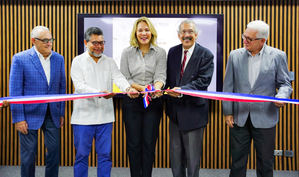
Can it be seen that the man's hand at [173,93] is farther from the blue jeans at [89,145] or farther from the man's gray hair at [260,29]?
the man's gray hair at [260,29]

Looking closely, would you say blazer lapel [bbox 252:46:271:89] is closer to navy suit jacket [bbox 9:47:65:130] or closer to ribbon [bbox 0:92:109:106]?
ribbon [bbox 0:92:109:106]

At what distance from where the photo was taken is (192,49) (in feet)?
8.75

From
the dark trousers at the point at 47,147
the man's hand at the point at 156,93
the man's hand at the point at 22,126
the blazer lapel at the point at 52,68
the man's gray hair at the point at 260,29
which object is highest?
the man's gray hair at the point at 260,29

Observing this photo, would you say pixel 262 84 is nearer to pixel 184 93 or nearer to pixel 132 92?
pixel 184 93

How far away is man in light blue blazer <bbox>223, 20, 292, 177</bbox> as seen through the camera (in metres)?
2.46

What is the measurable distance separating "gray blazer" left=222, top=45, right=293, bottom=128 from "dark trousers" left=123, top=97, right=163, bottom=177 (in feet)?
2.46

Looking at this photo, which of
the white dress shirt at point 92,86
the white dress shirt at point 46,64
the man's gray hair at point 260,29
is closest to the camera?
the man's gray hair at point 260,29

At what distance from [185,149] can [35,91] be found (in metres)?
1.62

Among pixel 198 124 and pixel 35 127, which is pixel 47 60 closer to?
pixel 35 127

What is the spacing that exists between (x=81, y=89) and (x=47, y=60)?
53 cm

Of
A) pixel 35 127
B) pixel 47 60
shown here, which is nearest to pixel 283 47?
pixel 47 60

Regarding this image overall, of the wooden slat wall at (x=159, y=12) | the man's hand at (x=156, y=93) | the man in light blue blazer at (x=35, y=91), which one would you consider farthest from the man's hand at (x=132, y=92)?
the wooden slat wall at (x=159, y=12)

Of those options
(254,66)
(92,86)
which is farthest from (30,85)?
(254,66)

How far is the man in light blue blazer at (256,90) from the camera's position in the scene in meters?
2.46
